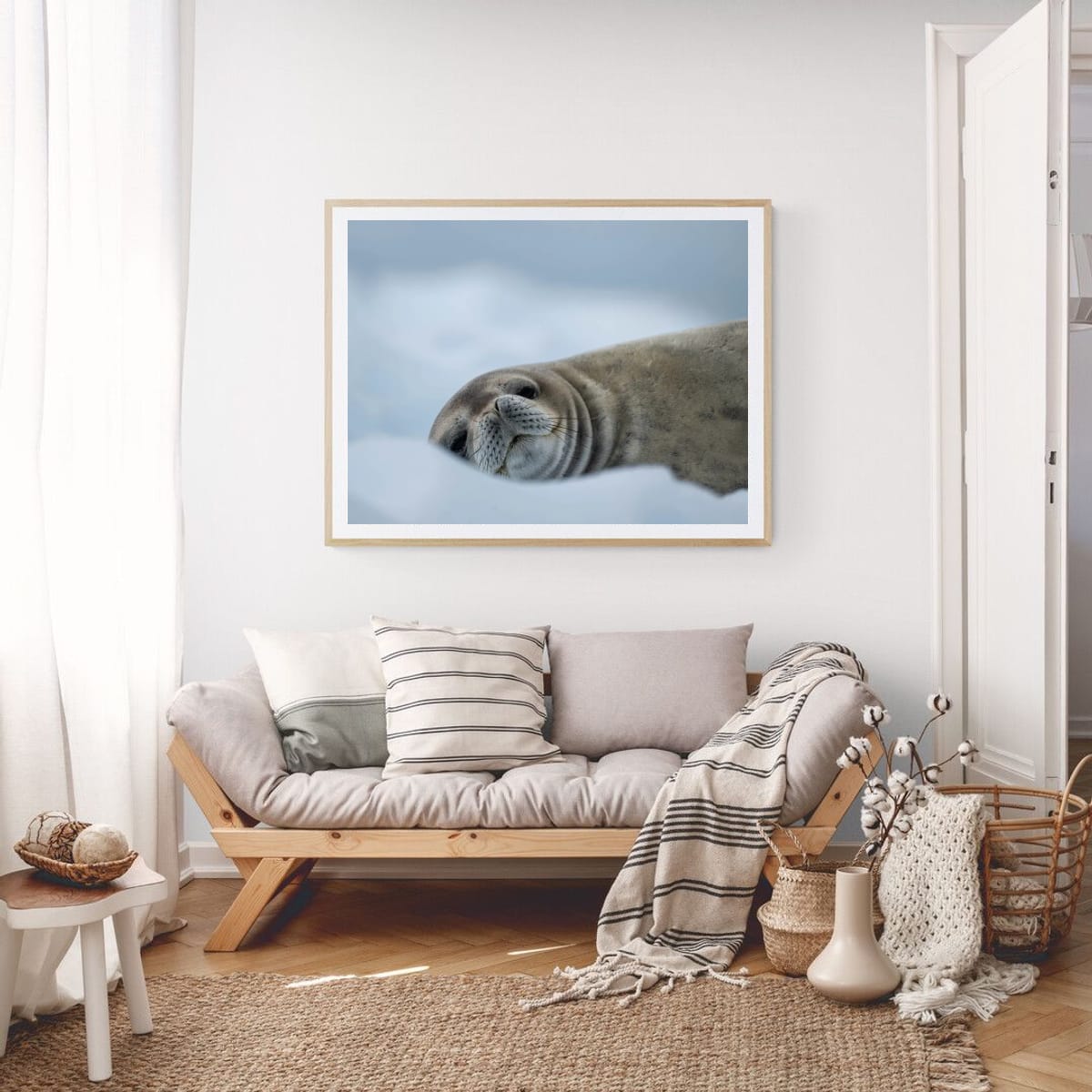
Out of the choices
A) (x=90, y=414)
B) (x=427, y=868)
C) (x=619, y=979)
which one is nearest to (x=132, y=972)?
(x=619, y=979)

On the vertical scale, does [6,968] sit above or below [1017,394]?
below

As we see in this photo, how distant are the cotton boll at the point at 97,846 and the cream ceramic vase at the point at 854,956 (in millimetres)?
1428

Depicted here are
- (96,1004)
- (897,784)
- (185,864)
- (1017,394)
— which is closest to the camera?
(96,1004)

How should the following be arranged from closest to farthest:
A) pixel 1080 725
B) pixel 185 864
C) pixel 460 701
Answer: pixel 460 701 → pixel 185 864 → pixel 1080 725

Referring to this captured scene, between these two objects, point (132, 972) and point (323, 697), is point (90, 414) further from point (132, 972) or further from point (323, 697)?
point (132, 972)

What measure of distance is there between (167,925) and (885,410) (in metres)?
2.54

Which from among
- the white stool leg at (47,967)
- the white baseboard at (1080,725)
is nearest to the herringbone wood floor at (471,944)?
the white stool leg at (47,967)

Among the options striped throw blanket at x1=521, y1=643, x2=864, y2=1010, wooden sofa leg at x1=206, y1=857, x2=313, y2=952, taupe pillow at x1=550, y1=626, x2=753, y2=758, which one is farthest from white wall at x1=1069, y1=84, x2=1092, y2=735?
wooden sofa leg at x1=206, y1=857, x2=313, y2=952

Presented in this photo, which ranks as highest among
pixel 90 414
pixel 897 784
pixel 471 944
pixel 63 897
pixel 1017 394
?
pixel 1017 394

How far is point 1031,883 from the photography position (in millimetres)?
2705

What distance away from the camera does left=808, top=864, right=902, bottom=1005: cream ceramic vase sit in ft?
7.87

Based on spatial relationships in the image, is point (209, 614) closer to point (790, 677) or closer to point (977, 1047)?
point (790, 677)

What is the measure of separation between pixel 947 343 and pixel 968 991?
6.39 feet

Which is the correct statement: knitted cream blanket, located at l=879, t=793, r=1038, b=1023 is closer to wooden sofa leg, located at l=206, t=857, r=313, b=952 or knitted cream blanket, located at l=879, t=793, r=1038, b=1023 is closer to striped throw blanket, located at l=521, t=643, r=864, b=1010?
striped throw blanket, located at l=521, t=643, r=864, b=1010
